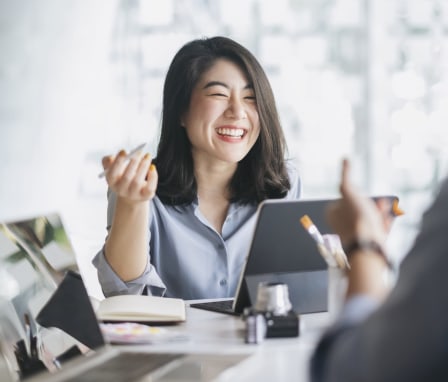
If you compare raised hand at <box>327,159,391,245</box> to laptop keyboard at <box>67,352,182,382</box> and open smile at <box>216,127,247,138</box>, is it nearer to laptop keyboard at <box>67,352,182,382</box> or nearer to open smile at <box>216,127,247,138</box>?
laptop keyboard at <box>67,352,182,382</box>

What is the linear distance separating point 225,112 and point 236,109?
33 mm

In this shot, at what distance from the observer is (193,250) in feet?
7.11

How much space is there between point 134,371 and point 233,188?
107 centimetres

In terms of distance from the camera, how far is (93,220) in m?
4.84

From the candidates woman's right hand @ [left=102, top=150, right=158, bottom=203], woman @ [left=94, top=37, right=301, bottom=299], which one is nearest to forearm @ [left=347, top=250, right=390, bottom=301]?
woman's right hand @ [left=102, top=150, right=158, bottom=203]

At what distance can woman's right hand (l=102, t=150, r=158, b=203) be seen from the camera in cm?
171

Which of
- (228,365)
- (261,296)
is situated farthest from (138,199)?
(228,365)

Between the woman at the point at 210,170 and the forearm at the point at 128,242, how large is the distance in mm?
47

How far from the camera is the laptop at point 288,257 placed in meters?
1.66

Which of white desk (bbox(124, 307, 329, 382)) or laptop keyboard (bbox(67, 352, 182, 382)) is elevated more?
laptop keyboard (bbox(67, 352, 182, 382))

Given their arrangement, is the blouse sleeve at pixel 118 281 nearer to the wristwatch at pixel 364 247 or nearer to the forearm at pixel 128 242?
the forearm at pixel 128 242

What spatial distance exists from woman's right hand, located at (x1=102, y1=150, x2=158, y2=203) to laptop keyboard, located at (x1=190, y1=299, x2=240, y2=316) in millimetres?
301

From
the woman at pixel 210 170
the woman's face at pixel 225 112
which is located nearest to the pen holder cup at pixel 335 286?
the woman at pixel 210 170

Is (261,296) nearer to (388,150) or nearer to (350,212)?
(350,212)
